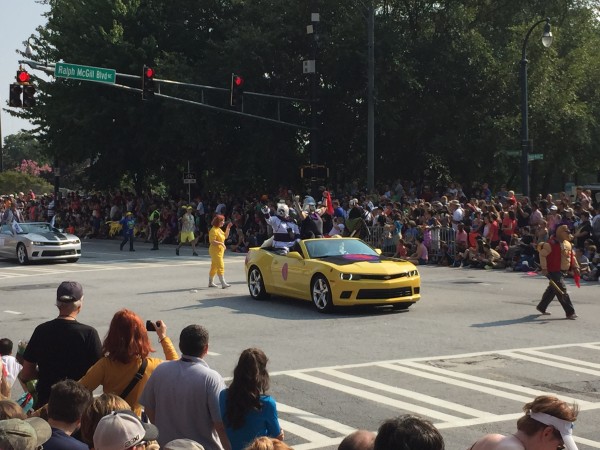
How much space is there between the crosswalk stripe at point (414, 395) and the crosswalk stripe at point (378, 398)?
0.25 metres

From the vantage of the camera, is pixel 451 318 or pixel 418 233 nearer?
pixel 451 318

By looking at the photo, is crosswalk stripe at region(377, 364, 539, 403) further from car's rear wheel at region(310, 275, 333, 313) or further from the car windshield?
the car windshield

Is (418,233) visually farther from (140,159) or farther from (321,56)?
Answer: (140,159)

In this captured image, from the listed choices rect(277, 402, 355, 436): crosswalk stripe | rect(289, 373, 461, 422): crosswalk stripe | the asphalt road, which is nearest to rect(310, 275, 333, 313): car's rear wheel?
the asphalt road

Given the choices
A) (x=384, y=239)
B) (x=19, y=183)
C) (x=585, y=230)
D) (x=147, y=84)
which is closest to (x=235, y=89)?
(x=147, y=84)

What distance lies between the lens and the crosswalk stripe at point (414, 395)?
1090 cm

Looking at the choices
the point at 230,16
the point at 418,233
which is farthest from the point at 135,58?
the point at 418,233

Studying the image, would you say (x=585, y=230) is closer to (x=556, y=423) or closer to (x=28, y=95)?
(x=28, y=95)

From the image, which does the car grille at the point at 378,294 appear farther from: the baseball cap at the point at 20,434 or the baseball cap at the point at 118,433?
the baseball cap at the point at 20,434

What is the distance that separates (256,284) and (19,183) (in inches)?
2327

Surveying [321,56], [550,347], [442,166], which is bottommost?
[550,347]

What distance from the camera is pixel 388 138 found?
42.1 metres

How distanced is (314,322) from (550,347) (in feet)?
14.9

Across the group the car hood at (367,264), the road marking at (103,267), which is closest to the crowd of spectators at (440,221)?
the road marking at (103,267)
